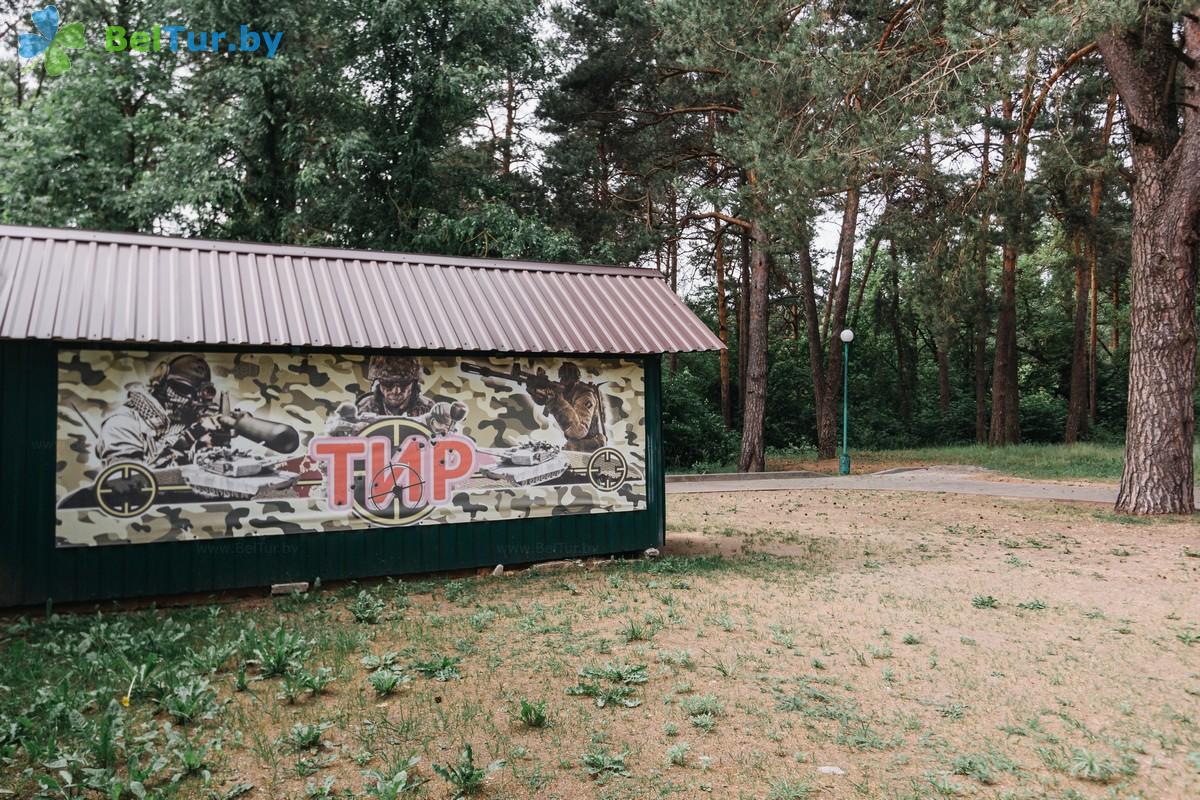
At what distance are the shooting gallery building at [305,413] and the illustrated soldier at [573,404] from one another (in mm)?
22

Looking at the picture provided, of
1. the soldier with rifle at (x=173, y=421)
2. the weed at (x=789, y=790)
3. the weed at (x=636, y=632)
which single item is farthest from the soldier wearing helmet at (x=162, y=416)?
the weed at (x=789, y=790)

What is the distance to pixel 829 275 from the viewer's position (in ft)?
126

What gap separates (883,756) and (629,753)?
1287 mm

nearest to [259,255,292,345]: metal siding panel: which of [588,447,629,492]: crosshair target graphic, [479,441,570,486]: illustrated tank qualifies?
[479,441,570,486]: illustrated tank

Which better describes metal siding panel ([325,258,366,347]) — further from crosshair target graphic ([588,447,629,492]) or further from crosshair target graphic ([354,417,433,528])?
crosshair target graphic ([588,447,629,492])

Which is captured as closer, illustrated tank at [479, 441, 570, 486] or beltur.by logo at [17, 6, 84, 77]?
illustrated tank at [479, 441, 570, 486]

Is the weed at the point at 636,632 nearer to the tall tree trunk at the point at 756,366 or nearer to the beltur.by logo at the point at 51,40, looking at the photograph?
the tall tree trunk at the point at 756,366

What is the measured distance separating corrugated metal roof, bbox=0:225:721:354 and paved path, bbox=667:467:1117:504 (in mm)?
8950

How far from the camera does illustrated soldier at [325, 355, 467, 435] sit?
8.45m

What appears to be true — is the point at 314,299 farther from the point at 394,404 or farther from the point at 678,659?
the point at 678,659

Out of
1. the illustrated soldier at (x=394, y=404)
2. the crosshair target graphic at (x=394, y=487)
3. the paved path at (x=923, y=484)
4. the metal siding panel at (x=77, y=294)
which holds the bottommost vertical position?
the paved path at (x=923, y=484)

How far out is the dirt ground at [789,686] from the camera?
4.16 metres

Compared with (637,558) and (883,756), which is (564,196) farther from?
(883,756)

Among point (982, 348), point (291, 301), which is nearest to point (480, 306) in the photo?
point (291, 301)
